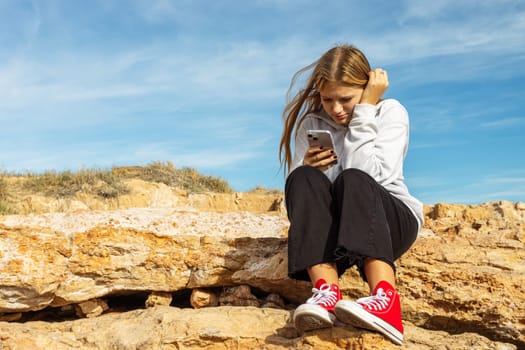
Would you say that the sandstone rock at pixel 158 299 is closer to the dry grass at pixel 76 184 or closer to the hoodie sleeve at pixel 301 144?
the hoodie sleeve at pixel 301 144

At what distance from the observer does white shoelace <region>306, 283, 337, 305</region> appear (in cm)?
349

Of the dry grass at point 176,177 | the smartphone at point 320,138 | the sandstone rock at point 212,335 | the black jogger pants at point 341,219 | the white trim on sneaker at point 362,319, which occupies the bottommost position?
the sandstone rock at point 212,335

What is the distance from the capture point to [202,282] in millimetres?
4914

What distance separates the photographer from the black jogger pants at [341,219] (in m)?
3.54

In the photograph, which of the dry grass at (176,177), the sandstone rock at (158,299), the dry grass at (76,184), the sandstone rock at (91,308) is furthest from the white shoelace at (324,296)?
the dry grass at (176,177)

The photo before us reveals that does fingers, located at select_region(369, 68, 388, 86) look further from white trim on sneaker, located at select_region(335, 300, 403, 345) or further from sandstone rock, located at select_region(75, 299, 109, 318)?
sandstone rock, located at select_region(75, 299, 109, 318)

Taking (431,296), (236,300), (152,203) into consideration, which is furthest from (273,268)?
(152,203)

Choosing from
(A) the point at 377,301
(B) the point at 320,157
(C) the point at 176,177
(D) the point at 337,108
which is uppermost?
(C) the point at 176,177

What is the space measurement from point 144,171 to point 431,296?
12.2 metres

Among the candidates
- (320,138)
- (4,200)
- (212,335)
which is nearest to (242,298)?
(212,335)

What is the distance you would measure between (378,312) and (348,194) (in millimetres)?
714

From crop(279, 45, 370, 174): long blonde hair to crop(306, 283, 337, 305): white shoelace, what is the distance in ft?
4.67

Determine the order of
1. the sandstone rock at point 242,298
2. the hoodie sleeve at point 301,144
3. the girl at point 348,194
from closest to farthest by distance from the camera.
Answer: the girl at point 348,194 < the hoodie sleeve at point 301,144 < the sandstone rock at point 242,298

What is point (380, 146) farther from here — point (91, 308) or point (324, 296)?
point (91, 308)
